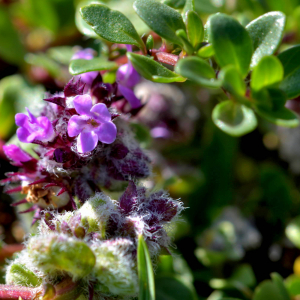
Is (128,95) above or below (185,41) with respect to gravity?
below

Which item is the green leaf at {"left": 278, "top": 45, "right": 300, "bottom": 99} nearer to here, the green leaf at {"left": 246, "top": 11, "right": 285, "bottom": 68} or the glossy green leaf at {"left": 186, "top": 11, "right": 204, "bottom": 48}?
the green leaf at {"left": 246, "top": 11, "right": 285, "bottom": 68}

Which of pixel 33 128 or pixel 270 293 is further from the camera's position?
pixel 270 293

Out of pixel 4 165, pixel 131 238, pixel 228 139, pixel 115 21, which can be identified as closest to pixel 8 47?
pixel 4 165

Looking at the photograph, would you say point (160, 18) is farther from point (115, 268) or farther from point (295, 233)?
point (295, 233)

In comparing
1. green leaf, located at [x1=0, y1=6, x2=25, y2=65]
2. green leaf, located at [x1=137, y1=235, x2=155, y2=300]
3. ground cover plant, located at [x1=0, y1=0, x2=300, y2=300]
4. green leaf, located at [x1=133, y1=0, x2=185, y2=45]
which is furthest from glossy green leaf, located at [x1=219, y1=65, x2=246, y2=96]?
green leaf, located at [x1=0, y1=6, x2=25, y2=65]

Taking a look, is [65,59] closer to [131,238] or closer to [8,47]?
[8,47]

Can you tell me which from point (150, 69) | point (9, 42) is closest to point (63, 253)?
point (150, 69)

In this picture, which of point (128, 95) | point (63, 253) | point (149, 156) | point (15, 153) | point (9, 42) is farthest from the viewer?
point (9, 42)

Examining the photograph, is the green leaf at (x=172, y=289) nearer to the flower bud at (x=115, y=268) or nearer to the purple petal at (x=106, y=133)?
the flower bud at (x=115, y=268)
